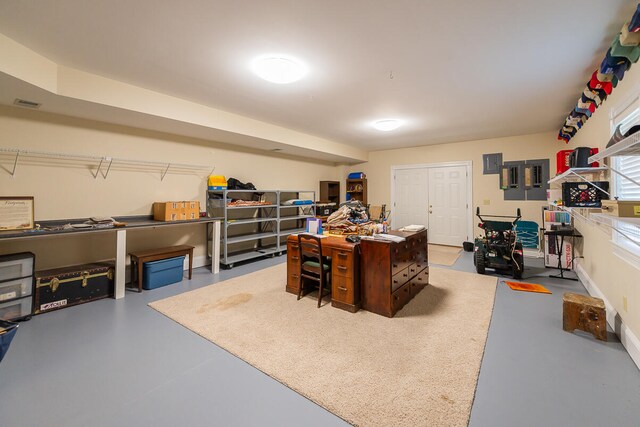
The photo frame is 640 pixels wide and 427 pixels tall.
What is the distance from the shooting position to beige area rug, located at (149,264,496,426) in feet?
5.63

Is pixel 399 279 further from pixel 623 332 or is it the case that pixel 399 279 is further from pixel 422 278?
pixel 623 332

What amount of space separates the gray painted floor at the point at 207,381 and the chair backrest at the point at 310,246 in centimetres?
140

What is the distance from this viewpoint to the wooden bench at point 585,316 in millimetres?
2395

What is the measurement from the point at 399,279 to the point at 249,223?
383 centimetres

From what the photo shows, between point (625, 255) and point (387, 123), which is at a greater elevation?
point (387, 123)

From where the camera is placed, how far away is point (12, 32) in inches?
87.7

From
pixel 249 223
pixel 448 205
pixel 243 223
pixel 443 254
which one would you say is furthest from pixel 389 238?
pixel 448 205

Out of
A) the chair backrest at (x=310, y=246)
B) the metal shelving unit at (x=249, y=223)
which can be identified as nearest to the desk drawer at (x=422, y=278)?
the chair backrest at (x=310, y=246)

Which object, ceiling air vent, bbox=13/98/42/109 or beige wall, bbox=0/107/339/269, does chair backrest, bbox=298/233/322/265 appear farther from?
ceiling air vent, bbox=13/98/42/109

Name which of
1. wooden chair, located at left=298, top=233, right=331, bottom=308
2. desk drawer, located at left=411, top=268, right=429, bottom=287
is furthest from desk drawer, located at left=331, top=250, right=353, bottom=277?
desk drawer, located at left=411, top=268, right=429, bottom=287

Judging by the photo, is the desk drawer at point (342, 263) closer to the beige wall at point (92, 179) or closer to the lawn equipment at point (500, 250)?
the lawn equipment at point (500, 250)

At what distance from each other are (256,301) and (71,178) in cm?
304

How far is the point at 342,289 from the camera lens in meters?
3.08

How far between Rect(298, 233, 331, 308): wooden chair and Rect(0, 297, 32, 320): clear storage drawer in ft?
9.65
